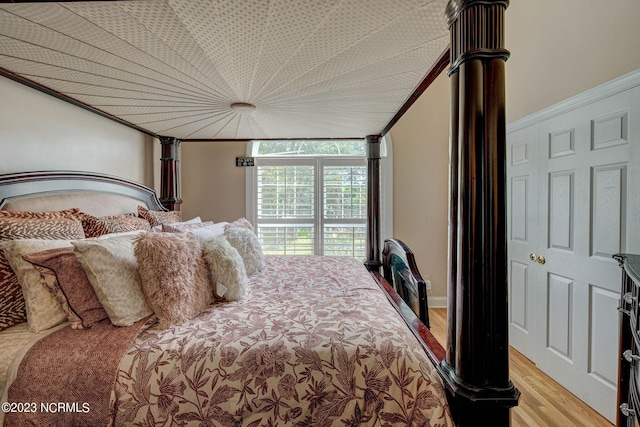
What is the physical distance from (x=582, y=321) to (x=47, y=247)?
3165 millimetres

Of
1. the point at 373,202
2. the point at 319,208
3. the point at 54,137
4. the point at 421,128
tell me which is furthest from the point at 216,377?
the point at 421,128

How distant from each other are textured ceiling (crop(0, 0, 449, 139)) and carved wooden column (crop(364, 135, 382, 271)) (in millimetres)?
689

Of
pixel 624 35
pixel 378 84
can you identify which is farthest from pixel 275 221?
pixel 624 35

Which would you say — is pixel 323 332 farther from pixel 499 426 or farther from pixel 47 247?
pixel 47 247

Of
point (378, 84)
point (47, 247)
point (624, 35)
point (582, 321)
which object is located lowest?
point (582, 321)

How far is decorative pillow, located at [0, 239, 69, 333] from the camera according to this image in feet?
3.67

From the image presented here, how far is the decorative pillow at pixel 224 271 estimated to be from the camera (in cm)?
147

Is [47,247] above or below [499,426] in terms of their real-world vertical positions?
above

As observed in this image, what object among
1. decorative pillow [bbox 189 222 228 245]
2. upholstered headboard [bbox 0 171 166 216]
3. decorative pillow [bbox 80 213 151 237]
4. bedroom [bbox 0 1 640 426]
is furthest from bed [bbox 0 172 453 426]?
bedroom [bbox 0 1 640 426]

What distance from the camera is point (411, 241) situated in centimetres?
370

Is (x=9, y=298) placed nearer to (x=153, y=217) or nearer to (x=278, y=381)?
(x=278, y=381)

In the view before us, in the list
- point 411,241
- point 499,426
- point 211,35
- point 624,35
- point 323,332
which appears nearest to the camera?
point 499,426

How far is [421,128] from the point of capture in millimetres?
3648

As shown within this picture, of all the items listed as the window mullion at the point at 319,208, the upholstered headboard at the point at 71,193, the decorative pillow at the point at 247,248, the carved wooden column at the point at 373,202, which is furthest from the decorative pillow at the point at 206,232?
the window mullion at the point at 319,208
